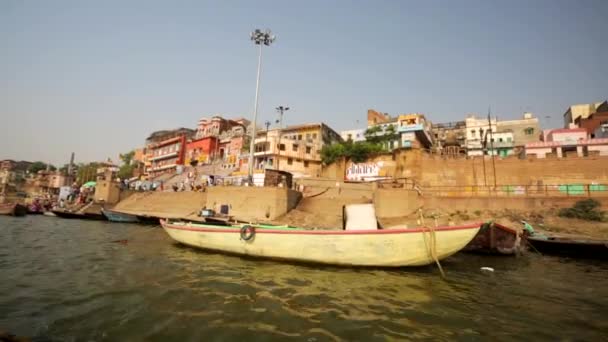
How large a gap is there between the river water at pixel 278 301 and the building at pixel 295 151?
30428 millimetres

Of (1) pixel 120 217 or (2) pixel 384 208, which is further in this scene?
(1) pixel 120 217

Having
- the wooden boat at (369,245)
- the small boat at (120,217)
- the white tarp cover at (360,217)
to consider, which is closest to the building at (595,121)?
the wooden boat at (369,245)

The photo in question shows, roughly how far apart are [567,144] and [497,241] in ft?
104

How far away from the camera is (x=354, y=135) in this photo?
49.3 metres

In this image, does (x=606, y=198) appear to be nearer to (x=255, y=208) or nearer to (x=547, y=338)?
(x=547, y=338)

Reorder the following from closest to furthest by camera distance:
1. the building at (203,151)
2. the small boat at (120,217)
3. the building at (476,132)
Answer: the small boat at (120,217), the building at (476,132), the building at (203,151)

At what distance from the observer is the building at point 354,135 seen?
157 ft

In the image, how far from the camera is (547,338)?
4910mm

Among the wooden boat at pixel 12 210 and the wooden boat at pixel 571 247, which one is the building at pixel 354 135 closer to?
the wooden boat at pixel 571 247

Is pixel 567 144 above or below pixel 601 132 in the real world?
below

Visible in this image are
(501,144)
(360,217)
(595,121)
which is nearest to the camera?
(360,217)

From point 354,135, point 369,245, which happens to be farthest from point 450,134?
point 369,245

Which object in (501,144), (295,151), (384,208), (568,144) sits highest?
(501,144)

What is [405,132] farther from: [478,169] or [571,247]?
[571,247]
